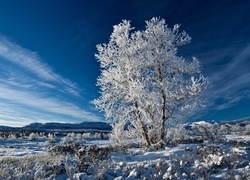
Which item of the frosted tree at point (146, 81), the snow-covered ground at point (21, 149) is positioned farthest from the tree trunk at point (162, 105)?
the snow-covered ground at point (21, 149)

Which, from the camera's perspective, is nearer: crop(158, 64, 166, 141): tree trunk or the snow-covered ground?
crop(158, 64, 166, 141): tree trunk

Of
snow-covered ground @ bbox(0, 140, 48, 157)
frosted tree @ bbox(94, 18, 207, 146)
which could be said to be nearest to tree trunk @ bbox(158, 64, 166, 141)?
frosted tree @ bbox(94, 18, 207, 146)

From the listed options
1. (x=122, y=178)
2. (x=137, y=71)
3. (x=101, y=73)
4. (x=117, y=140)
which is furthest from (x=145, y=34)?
(x=122, y=178)

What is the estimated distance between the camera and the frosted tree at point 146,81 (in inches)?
587

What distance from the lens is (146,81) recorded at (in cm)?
1509

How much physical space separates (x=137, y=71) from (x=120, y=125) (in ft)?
11.5

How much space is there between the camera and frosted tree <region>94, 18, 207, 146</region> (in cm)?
1491

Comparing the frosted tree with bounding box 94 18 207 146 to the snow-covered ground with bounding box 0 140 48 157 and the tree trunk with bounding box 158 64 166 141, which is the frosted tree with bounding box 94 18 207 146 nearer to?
the tree trunk with bounding box 158 64 166 141

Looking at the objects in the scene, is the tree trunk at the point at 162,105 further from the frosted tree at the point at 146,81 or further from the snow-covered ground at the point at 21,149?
the snow-covered ground at the point at 21,149

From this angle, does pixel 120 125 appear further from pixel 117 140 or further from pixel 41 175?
pixel 41 175

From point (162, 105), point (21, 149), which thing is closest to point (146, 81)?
point (162, 105)

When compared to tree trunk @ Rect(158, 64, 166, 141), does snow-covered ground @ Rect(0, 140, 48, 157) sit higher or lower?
lower

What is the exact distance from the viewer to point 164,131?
612 inches

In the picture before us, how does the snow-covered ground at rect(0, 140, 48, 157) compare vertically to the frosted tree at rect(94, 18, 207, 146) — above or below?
below
